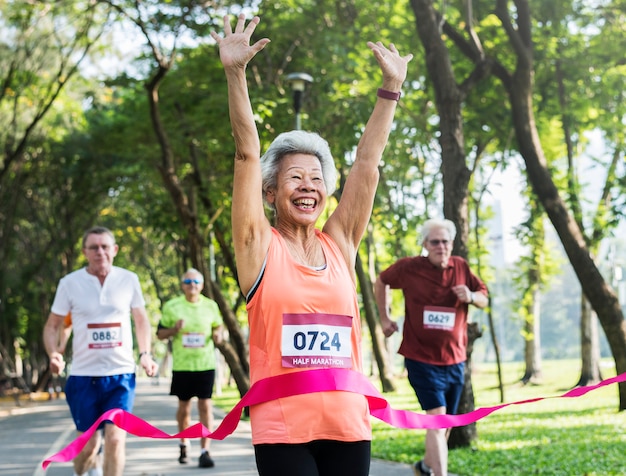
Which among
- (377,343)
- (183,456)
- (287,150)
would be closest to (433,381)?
(183,456)

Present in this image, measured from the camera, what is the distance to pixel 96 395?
7586mm

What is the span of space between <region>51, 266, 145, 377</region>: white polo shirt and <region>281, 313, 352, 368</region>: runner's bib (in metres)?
4.42

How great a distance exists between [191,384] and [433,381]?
424cm

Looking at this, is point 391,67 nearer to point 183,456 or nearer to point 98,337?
point 98,337

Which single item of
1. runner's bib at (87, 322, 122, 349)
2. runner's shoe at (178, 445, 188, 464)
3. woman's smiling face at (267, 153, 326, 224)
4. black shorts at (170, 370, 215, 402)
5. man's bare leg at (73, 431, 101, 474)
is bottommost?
runner's shoe at (178, 445, 188, 464)

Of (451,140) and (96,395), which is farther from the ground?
(451,140)

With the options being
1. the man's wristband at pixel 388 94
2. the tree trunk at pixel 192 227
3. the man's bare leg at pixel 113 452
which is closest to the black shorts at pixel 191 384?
the man's bare leg at pixel 113 452

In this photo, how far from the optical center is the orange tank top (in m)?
3.34

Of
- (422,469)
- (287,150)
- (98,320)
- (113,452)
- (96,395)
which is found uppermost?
(287,150)

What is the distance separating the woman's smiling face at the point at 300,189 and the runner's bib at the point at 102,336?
419 cm

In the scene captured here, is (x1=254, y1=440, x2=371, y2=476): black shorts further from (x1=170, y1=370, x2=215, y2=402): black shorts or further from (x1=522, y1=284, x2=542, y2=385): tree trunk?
(x1=522, y1=284, x2=542, y2=385): tree trunk

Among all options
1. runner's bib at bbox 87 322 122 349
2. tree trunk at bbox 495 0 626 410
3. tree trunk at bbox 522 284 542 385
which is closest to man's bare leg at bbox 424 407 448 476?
runner's bib at bbox 87 322 122 349

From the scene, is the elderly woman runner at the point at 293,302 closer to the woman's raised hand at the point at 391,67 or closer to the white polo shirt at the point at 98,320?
the woman's raised hand at the point at 391,67

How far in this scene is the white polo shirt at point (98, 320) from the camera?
7.58m
